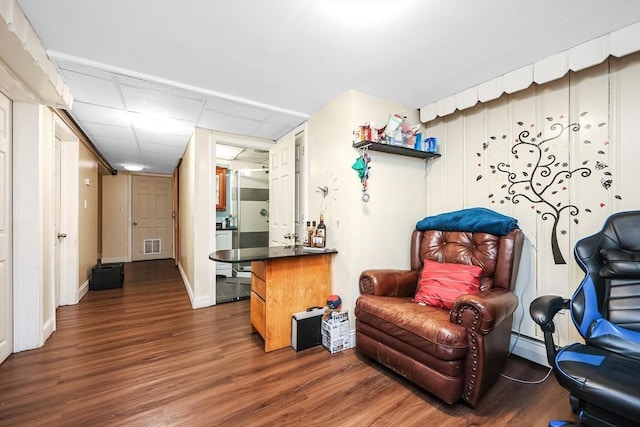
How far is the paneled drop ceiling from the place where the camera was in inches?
58.6

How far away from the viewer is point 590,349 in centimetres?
136

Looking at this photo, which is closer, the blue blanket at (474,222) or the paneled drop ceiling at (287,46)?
the paneled drop ceiling at (287,46)

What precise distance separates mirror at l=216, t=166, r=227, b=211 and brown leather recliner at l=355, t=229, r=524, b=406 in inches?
151

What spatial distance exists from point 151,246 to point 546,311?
302 inches

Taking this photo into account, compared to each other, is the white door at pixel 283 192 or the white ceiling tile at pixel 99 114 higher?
the white ceiling tile at pixel 99 114

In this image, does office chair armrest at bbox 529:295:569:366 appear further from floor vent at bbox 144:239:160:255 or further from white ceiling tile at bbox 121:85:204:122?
floor vent at bbox 144:239:160:255

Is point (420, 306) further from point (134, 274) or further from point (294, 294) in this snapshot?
point (134, 274)

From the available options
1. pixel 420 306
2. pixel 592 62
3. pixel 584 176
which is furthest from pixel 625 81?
pixel 420 306

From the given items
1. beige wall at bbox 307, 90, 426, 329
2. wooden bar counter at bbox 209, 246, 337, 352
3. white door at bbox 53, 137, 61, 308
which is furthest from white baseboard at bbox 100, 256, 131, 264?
beige wall at bbox 307, 90, 426, 329

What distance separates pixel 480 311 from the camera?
1524mm

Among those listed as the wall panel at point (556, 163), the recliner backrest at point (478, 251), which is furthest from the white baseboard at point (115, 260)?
the wall panel at point (556, 163)

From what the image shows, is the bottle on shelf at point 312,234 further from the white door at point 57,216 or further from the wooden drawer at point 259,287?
the white door at point 57,216

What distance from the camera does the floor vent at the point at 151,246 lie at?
6.71 m

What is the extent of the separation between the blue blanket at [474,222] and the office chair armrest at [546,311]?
25.8 inches
